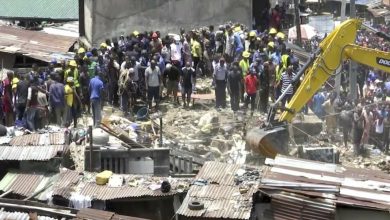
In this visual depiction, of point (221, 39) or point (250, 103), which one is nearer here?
point (250, 103)

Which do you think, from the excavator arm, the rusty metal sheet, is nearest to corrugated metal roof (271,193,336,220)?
the rusty metal sheet

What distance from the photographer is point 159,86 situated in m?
23.2

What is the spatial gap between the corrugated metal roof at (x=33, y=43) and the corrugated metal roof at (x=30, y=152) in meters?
10.1

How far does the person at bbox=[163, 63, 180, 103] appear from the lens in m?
23.5

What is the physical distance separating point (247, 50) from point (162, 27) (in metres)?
4.76

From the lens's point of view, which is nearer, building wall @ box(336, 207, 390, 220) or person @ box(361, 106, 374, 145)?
building wall @ box(336, 207, 390, 220)

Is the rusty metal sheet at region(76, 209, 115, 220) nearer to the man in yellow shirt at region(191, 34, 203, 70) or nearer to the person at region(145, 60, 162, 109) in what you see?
the person at region(145, 60, 162, 109)

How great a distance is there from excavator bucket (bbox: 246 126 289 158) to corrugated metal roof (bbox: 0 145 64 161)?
490 centimetres

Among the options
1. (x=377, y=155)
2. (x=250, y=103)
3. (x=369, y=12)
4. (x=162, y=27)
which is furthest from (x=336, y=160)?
(x=369, y=12)

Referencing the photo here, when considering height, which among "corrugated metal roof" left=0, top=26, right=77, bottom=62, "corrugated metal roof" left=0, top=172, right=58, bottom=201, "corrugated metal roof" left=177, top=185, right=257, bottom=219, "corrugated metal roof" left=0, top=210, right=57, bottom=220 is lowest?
"corrugated metal roof" left=0, top=210, right=57, bottom=220

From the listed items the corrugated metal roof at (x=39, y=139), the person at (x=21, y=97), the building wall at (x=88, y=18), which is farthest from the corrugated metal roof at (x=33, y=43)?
the corrugated metal roof at (x=39, y=139)

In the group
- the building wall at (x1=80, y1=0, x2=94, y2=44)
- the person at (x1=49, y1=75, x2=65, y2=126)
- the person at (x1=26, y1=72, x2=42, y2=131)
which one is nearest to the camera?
the person at (x1=26, y1=72, x2=42, y2=131)

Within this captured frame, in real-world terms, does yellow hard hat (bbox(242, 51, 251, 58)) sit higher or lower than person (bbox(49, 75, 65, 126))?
higher

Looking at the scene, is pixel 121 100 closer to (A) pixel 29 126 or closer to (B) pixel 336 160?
→ (A) pixel 29 126
